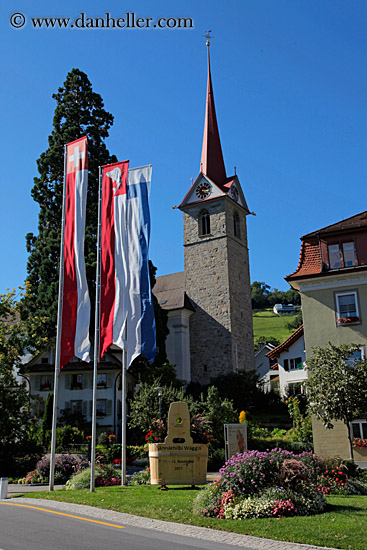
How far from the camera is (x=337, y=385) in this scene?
23172 mm

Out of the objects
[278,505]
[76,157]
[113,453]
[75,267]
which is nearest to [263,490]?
[278,505]

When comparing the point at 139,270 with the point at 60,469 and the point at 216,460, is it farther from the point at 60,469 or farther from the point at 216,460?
Answer: the point at 216,460

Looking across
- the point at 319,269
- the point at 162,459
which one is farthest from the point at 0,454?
the point at 319,269

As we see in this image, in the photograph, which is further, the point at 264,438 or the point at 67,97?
the point at 67,97

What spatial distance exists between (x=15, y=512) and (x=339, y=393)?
14392mm

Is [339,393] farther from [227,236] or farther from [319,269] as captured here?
[227,236]

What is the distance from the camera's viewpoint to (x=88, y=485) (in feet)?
56.3

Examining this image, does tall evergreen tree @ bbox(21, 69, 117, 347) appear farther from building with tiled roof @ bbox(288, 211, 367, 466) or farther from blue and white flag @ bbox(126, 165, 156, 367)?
blue and white flag @ bbox(126, 165, 156, 367)

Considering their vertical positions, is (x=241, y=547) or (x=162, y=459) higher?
(x=162, y=459)

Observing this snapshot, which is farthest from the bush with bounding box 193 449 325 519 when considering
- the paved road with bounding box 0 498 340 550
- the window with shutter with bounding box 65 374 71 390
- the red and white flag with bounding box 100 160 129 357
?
the window with shutter with bounding box 65 374 71 390

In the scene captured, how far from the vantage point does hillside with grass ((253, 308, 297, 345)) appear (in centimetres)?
11214

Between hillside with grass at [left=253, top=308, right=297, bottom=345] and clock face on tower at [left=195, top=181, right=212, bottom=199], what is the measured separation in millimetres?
54937

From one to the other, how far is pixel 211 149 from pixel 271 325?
72.3 metres

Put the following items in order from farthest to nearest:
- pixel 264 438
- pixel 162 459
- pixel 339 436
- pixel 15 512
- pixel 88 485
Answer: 1. pixel 264 438
2. pixel 339 436
3. pixel 88 485
4. pixel 162 459
5. pixel 15 512
